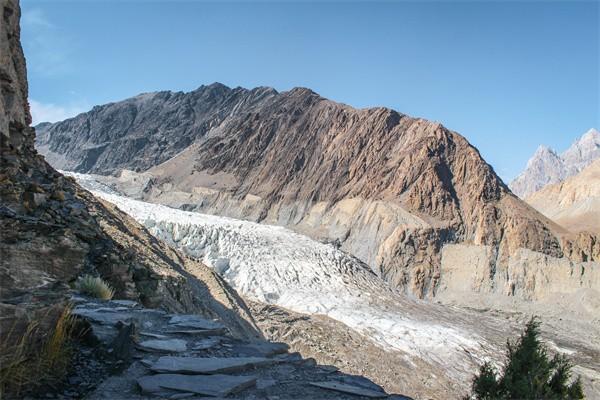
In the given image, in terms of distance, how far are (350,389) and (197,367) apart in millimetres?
1316

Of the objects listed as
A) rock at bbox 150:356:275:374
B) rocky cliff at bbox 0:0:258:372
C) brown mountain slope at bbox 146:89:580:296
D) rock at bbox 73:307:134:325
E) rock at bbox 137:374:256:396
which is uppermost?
brown mountain slope at bbox 146:89:580:296

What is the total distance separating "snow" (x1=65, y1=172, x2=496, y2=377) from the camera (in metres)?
27.2

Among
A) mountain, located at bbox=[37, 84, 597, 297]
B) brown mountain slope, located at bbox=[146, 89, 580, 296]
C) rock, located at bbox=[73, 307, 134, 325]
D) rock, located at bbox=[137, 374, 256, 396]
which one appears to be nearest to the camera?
rock, located at bbox=[137, 374, 256, 396]

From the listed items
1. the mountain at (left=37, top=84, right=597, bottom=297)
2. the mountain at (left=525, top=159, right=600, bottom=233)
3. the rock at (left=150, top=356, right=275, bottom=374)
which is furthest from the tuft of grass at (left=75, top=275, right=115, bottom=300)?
the mountain at (left=525, top=159, right=600, bottom=233)

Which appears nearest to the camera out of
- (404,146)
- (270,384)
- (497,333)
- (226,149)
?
(270,384)

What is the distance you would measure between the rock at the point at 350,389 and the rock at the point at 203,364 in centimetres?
62

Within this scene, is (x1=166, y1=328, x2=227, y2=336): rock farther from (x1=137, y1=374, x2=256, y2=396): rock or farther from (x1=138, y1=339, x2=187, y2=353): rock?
(x1=137, y1=374, x2=256, y2=396): rock

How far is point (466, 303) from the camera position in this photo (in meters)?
44.2

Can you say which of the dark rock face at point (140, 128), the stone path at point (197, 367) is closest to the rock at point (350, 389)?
the stone path at point (197, 367)

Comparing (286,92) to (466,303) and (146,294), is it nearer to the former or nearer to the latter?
(466,303)

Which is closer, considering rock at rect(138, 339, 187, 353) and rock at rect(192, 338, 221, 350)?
rock at rect(138, 339, 187, 353)

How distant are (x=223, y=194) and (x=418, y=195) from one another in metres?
26.8

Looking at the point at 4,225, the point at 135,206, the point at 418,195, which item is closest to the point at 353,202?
the point at 418,195

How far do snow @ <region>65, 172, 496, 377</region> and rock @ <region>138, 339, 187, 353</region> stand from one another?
71.9 feet
